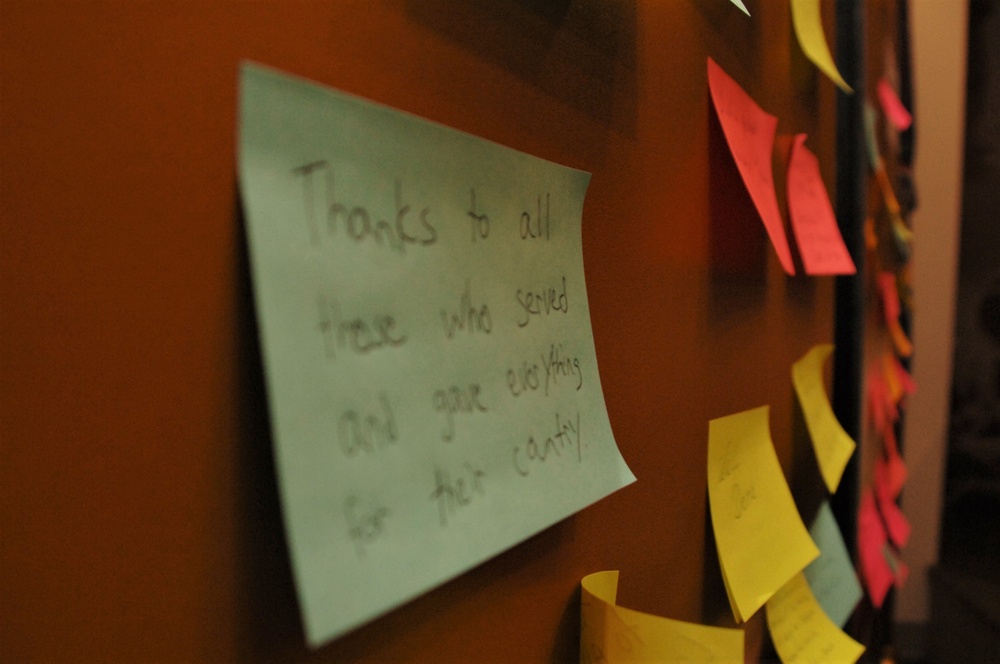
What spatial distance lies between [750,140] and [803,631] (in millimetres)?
379

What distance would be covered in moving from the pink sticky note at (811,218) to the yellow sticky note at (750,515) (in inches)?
5.4

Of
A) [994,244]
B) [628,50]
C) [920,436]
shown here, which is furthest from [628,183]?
[920,436]

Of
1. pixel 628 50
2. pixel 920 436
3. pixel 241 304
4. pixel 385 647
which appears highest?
pixel 628 50

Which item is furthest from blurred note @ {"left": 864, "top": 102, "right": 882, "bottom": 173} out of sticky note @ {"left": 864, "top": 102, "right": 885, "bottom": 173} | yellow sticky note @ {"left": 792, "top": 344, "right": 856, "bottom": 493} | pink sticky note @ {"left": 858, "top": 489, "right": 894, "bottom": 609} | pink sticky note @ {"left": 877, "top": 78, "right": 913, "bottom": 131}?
pink sticky note @ {"left": 858, "top": 489, "right": 894, "bottom": 609}

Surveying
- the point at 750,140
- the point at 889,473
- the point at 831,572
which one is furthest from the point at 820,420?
the point at 889,473

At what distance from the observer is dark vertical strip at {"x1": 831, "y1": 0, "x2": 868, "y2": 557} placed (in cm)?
67

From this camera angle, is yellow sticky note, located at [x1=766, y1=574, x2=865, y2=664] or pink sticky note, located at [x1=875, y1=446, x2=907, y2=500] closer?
yellow sticky note, located at [x1=766, y1=574, x2=865, y2=664]

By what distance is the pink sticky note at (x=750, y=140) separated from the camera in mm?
385

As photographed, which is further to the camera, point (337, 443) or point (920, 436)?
point (920, 436)

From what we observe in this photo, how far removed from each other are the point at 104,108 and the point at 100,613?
11 centimetres

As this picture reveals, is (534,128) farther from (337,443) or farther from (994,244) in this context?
(994,244)

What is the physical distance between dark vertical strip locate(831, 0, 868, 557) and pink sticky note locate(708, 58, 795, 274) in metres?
0.28

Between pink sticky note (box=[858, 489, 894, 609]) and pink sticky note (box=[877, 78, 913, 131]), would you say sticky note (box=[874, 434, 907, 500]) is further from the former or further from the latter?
pink sticky note (box=[877, 78, 913, 131])

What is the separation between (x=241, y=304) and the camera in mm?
161
